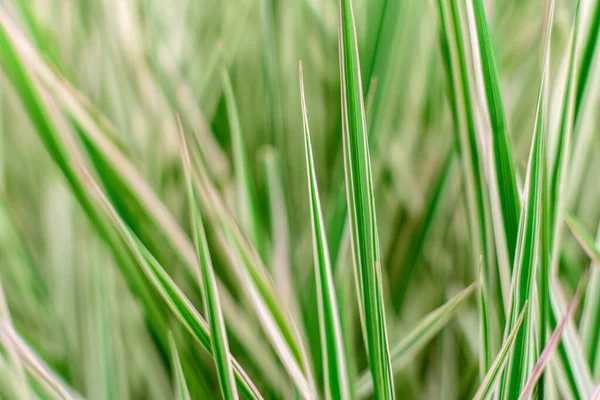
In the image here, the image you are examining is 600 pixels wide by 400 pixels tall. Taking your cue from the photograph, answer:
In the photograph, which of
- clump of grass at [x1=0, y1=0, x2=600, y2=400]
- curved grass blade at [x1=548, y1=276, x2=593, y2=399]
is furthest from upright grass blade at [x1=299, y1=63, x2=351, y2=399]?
curved grass blade at [x1=548, y1=276, x2=593, y2=399]

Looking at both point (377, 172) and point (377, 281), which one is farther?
point (377, 172)

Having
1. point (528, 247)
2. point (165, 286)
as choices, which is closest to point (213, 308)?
point (165, 286)

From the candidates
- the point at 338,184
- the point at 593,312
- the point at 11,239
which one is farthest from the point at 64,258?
the point at 593,312

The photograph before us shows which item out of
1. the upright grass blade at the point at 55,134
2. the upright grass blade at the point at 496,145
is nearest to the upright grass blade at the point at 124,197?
the upright grass blade at the point at 55,134

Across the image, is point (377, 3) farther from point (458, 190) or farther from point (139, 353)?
point (139, 353)

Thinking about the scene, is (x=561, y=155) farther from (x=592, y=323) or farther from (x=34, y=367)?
(x=34, y=367)

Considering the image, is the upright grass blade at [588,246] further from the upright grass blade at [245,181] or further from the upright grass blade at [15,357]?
the upright grass blade at [15,357]

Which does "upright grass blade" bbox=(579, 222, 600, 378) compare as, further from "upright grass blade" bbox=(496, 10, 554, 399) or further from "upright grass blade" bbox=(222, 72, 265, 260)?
"upright grass blade" bbox=(222, 72, 265, 260)

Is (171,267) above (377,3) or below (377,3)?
below
